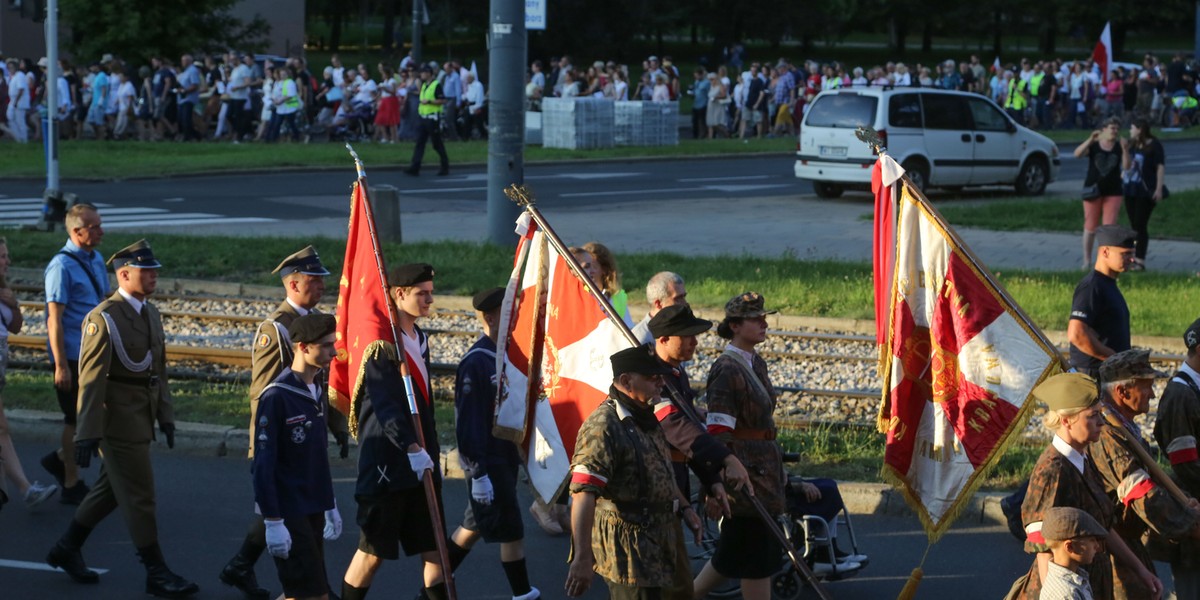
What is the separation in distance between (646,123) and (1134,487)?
1114 inches

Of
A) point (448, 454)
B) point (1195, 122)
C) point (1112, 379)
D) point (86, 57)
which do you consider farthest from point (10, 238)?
point (1195, 122)

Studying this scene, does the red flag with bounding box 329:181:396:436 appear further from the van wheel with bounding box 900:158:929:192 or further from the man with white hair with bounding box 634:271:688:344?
the van wheel with bounding box 900:158:929:192

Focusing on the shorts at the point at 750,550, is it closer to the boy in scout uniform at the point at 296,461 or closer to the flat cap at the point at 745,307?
the flat cap at the point at 745,307

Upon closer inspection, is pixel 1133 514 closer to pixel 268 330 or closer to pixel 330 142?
pixel 268 330

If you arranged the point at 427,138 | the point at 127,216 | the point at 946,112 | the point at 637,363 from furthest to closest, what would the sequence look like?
the point at 427,138
the point at 946,112
the point at 127,216
the point at 637,363

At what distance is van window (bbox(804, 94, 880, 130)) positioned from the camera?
2436 centimetres

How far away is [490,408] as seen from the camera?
287 inches

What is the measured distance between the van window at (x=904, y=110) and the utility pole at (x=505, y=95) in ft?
28.9

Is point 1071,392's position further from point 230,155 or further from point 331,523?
point 230,155

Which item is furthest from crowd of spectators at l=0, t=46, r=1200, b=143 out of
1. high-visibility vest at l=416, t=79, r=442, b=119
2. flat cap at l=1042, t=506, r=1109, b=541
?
flat cap at l=1042, t=506, r=1109, b=541

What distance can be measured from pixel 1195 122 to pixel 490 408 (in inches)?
1560

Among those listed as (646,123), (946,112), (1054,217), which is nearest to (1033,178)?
(946,112)

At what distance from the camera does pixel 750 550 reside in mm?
6848

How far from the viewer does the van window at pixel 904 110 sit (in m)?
24.5
